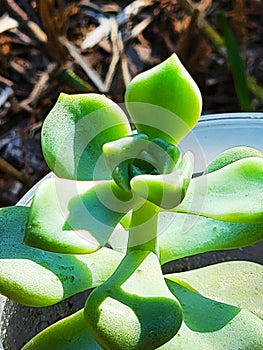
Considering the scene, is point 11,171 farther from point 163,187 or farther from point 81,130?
point 163,187

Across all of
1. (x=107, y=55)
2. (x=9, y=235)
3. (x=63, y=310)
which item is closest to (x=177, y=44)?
(x=107, y=55)

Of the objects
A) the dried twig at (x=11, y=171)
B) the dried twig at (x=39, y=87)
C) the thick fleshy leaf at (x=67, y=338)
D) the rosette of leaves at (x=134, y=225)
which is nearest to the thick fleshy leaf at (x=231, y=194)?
the rosette of leaves at (x=134, y=225)

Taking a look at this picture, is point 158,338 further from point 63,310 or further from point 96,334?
point 63,310

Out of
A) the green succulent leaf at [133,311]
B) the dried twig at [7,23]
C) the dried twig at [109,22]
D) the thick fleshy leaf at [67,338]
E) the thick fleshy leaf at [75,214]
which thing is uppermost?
the thick fleshy leaf at [75,214]

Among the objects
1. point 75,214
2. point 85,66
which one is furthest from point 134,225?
point 85,66

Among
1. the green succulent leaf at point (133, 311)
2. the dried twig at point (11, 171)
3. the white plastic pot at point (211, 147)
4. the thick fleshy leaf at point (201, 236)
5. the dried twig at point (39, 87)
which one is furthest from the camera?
the dried twig at point (39, 87)

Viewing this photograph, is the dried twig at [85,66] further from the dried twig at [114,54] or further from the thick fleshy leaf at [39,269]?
the thick fleshy leaf at [39,269]

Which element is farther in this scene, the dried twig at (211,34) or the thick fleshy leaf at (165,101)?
the dried twig at (211,34)

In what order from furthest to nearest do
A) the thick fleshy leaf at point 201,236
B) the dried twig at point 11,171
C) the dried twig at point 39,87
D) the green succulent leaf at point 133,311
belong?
the dried twig at point 39,87 → the dried twig at point 11,171 → the thick fleshy leaf at point 201,236 → the green succulent leaf at point 133,311
